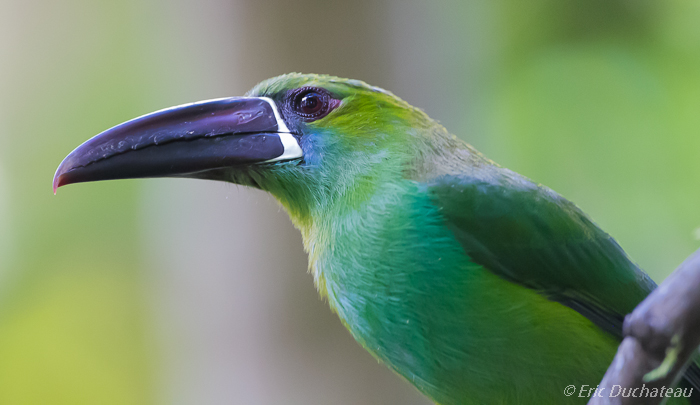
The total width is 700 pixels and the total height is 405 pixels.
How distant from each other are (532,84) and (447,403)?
0.67 meters

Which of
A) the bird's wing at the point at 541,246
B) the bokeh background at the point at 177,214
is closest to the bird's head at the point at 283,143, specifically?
the bird's wing at the point at 541,246

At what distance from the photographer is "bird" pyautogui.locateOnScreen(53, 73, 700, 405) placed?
901 millimetres

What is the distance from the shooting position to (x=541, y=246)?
3.08ft

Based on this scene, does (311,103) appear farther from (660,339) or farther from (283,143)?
(660,339)

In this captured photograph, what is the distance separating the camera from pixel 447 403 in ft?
3.31

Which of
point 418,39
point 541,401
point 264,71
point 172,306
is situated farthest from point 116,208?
point 541,401

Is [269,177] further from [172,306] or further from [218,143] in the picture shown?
[172,306]

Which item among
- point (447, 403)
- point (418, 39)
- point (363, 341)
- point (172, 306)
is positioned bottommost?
point (172, 306)

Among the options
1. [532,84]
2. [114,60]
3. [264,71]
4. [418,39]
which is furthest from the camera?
[114,60]

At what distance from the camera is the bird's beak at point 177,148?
1.00 meters

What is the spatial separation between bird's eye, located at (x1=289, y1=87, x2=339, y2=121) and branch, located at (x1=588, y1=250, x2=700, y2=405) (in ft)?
2.13

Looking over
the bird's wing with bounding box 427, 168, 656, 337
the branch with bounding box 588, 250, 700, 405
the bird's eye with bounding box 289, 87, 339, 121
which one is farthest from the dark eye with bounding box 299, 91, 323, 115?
the branch with bounding box 588, 250, 700, 405

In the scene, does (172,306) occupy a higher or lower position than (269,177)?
lower

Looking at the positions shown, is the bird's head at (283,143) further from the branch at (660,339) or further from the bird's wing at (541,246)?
the branch at (660,339)
